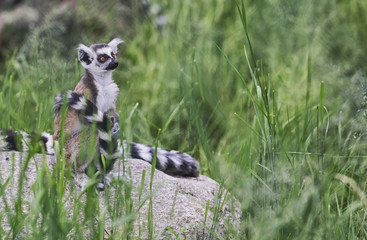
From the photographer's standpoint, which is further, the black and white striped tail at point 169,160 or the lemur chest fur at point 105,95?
the black and white striped tail at point 169,160

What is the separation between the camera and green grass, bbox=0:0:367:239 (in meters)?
1.59

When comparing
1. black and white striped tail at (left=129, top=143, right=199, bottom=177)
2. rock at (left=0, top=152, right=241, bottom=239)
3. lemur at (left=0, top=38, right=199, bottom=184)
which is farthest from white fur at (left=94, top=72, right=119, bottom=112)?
black and white striped tail at (left=129, top=143, right=199, bottom=177)

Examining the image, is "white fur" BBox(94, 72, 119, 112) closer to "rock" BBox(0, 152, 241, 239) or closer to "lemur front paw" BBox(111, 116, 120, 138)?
"lemur front paw" BBox(111, 116, 120, 138)

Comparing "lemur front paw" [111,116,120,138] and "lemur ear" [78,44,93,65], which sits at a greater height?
"lemur ear" [78,44,93,65]

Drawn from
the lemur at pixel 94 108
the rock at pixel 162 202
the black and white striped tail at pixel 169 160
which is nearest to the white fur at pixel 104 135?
the lemur at pixel 94 108

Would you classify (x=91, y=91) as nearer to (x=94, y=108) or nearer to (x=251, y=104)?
(x=94, y=108)

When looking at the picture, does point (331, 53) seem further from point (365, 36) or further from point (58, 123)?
point (58, 123)

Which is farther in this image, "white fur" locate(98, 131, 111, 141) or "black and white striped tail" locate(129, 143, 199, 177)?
"black and white striped tail" locate(129, 143, 199, 177)

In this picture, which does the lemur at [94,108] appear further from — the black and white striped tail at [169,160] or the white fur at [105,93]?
the black and white striped tail at [169,160]

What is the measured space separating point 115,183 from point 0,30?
257 cm

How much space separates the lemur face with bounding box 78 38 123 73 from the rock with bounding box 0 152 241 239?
0.97 feet

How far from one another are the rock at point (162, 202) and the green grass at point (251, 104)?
0.20 ft

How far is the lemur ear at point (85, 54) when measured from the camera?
5.16 ft

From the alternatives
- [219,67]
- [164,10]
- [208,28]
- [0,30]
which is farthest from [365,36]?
[0,30]
